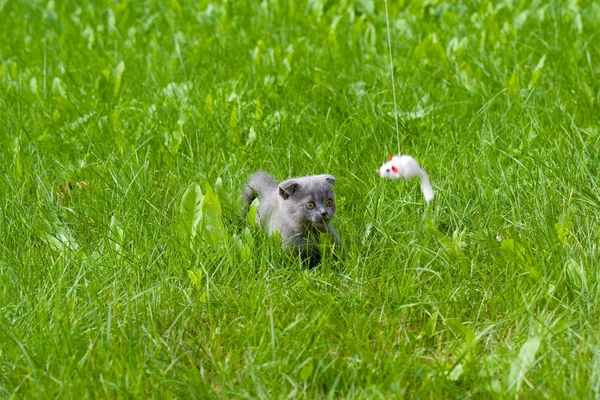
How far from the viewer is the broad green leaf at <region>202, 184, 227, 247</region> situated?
350 centimetres

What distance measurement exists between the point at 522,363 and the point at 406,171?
1149mm

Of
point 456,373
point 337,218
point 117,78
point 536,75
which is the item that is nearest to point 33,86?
point 117,78

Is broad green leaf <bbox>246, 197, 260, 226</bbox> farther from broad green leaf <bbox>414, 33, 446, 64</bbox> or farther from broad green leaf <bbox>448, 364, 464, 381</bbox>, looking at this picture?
broad green leaf <bbox>414, 33, 446, 64</bbox>

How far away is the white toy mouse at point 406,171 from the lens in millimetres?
3605

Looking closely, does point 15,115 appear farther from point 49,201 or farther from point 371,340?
point 371,340

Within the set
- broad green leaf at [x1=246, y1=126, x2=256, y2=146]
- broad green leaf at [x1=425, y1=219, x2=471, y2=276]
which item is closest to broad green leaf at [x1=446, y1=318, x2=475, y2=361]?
broad green leaf at [x1=425, y1=219, x2=471, y2=276]

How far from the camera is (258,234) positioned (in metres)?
3.67

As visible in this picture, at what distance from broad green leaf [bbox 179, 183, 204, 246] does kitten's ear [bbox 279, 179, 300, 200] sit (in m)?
0.34

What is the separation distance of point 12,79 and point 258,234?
3036 mm

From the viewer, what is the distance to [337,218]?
3.86 metres

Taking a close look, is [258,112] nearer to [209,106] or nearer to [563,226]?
[209,106]

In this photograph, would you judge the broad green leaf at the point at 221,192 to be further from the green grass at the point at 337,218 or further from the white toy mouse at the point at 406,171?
the white toy mouse at the point at 406,171

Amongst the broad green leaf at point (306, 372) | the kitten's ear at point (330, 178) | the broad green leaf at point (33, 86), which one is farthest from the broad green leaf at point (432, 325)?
the broad green leaf at point (33, 86)

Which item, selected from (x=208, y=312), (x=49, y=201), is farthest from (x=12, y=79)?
(x=208, y=312)
